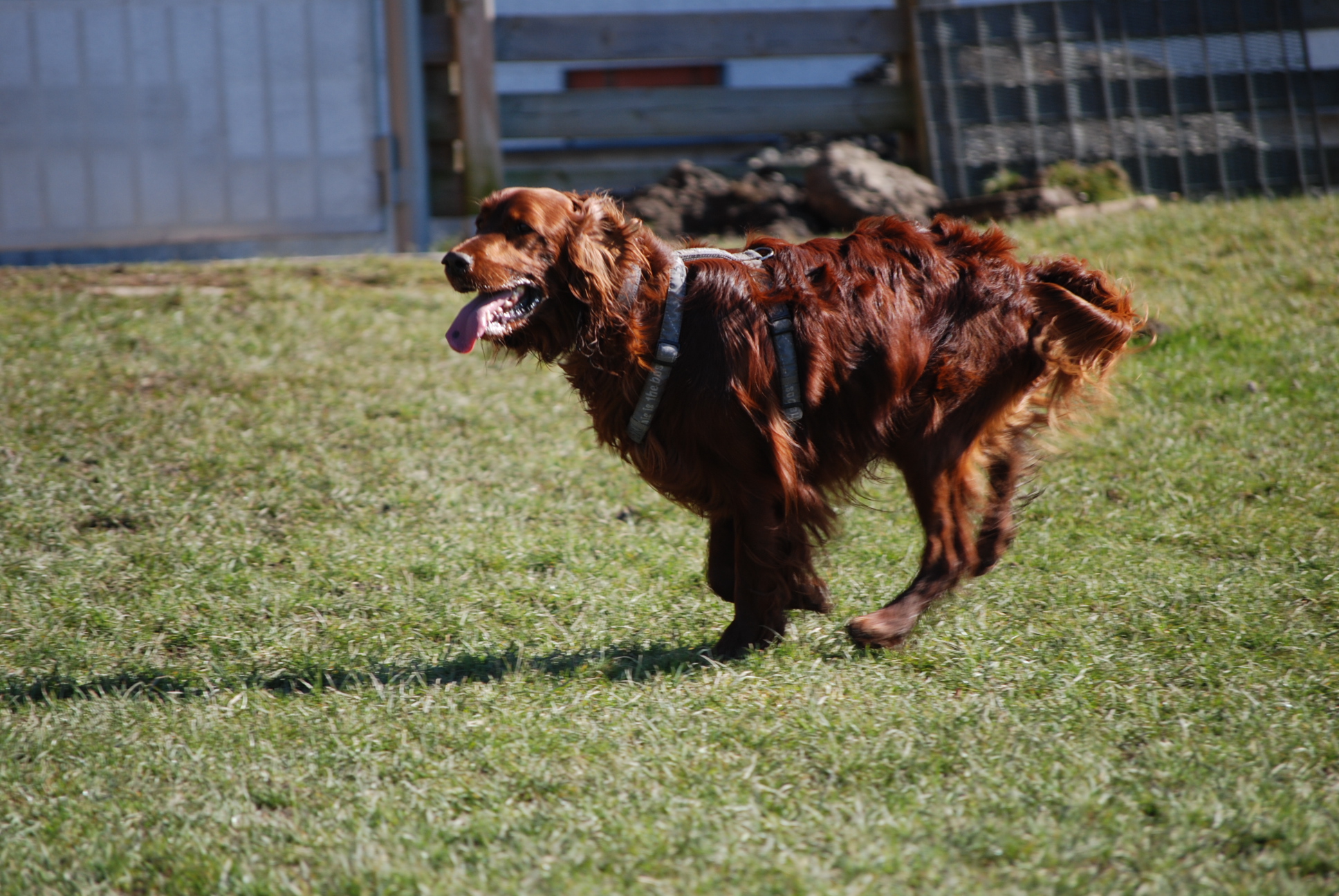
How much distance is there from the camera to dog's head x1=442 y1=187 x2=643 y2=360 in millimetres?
3016

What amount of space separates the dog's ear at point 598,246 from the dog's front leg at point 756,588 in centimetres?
76

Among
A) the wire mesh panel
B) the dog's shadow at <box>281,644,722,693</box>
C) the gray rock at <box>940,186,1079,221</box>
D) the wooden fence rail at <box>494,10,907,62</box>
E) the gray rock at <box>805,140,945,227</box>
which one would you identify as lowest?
the dog's shadow at <box>281,644,722,693</box>

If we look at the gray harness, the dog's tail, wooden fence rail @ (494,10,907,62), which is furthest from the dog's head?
wooden fence rail @ (494,10,907,62)

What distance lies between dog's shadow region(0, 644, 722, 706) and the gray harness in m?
0.66

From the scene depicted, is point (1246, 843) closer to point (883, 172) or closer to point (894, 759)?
point (894, 759)

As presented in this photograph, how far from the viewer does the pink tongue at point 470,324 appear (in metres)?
2.97

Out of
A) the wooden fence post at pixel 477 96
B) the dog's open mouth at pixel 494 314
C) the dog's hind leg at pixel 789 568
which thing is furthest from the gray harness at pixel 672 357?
the wooden fence post at pixel 477 96

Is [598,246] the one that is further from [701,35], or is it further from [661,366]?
[701,35]

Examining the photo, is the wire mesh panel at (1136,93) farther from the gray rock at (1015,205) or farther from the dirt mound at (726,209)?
the dirt mound at (726,209)

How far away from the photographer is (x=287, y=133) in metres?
8.36

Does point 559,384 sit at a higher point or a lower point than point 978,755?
higher

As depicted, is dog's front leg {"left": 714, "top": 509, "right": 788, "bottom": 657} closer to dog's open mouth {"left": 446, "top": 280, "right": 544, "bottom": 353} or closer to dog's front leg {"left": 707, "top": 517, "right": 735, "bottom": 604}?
dog's front leg {"left": 707, "top": 517, "right": 735, "bottom": 604}

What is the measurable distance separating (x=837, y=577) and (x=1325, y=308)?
435cm

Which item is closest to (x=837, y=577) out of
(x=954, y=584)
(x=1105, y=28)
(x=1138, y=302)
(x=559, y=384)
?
(x=954, y=584)
